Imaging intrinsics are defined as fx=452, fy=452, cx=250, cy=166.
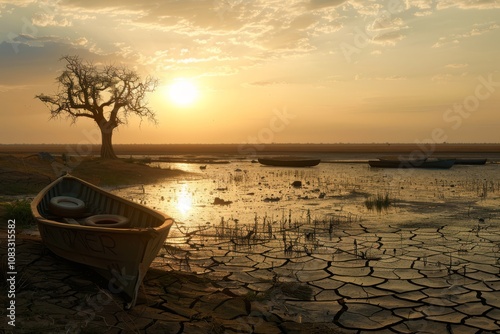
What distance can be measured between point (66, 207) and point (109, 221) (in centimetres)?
153

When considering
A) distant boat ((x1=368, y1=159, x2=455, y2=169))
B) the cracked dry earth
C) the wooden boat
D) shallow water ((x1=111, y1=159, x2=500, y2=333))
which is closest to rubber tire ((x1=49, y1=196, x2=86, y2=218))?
the wooden boat

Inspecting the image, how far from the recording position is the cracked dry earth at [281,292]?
538 centimetres

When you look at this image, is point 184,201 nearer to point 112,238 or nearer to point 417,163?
point 112,238

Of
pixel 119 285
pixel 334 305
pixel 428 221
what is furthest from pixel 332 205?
pixel 119 285

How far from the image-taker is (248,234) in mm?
10227

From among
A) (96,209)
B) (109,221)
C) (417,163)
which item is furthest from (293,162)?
(109,221)

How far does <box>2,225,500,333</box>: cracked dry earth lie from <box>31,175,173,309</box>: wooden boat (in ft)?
1.00

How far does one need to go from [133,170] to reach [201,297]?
76.0 ft

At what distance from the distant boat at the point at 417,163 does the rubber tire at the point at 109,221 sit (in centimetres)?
3157

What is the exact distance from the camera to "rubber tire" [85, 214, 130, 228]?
25.1 feet

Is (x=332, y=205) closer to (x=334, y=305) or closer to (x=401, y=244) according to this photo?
(x=401, y=244)

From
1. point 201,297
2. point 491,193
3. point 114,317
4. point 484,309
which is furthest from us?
point 491,193
